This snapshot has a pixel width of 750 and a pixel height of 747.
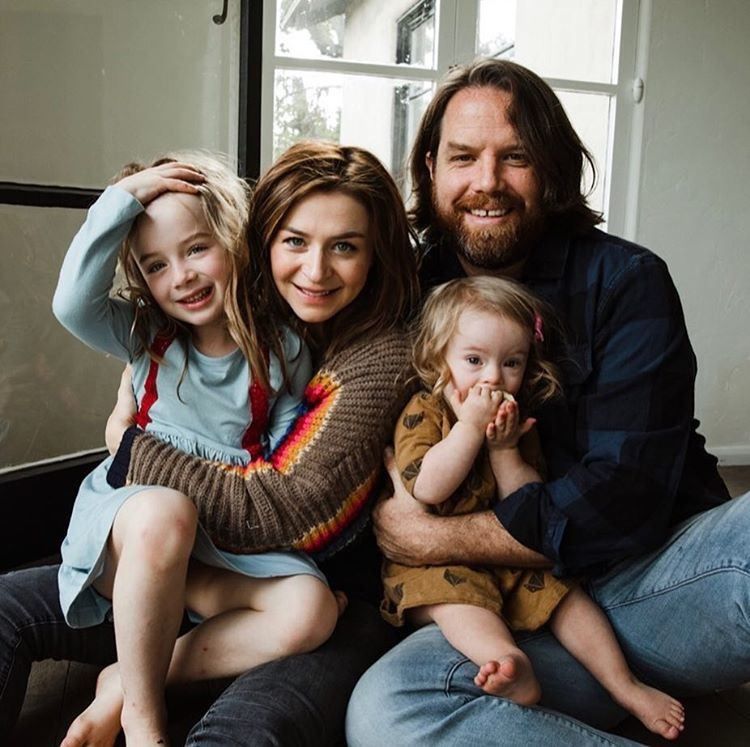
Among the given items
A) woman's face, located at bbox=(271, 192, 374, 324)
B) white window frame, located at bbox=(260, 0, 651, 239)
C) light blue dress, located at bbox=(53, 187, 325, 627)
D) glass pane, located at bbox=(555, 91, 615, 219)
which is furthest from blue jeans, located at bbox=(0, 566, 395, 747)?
glass pane, located at bbox=(555, 91, 615, 219)

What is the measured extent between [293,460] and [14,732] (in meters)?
0.63

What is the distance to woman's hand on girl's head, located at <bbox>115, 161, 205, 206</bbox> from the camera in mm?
1298

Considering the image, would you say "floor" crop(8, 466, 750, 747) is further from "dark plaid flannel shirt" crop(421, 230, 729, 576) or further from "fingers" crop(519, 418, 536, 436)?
"fingers" crop(519, 418, 536, 436)

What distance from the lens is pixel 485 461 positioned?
135 cm

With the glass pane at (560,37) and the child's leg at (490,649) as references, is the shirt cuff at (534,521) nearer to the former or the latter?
the child's leg at (490,649)

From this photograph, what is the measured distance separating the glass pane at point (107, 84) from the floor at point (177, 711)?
111 centimetres

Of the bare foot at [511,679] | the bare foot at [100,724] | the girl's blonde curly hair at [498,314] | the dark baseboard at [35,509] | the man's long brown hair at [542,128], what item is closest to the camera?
the bare foot at [511,679]

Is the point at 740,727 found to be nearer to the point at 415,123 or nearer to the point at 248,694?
the point at 248,694

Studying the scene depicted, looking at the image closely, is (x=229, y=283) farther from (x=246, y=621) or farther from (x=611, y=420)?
(x=611, y=420)

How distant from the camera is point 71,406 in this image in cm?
218

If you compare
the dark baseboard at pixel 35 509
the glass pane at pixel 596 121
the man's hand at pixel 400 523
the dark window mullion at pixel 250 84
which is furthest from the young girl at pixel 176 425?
the glass pane at pixel 596 121

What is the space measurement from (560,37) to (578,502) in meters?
2.56

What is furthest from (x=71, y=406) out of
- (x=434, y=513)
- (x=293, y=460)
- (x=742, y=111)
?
(x=742, y=111)

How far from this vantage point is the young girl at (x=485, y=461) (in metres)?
1.25
